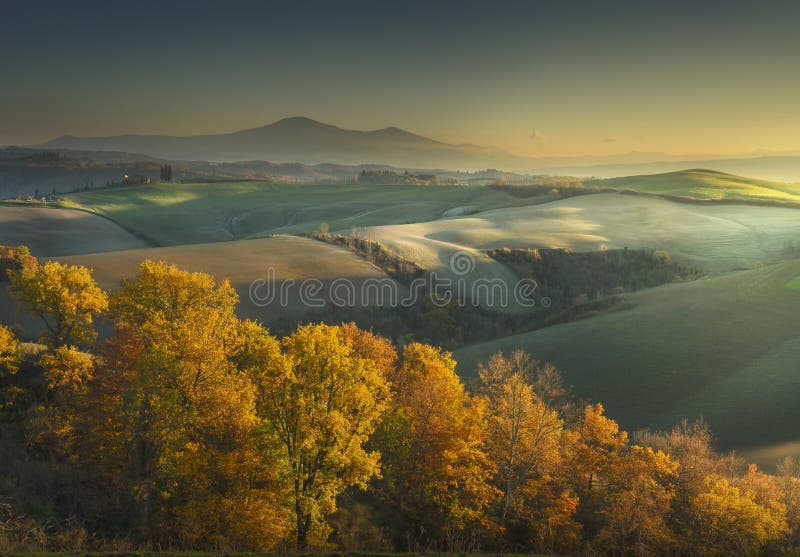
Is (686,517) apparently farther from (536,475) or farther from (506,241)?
(506,241)

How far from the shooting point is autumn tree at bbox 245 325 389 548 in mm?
26406

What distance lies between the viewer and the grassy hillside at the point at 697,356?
135ft

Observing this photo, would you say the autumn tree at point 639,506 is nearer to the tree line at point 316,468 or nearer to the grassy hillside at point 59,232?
the tree line at point 316,468

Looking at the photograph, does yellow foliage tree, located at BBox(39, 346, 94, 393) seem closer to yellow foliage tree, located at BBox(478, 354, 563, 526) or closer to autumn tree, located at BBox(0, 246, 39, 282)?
yellow foliage tree, located at BBox(478, 354, 563, 526)

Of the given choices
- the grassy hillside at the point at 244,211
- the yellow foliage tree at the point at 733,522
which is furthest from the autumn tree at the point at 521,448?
the grassy hillside at the point at 244,211

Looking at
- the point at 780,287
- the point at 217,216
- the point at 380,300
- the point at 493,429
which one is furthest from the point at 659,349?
the point at 217,216

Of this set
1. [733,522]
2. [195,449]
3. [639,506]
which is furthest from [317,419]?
[733,522]

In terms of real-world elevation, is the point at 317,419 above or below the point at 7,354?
below

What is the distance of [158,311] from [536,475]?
2266cm

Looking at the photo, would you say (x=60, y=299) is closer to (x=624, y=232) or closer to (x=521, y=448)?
(x=521, y=448)

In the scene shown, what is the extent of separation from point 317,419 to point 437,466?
26.5 ft

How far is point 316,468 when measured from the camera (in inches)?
1065

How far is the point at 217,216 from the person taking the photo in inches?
6998

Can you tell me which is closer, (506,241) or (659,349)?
(659,349)
